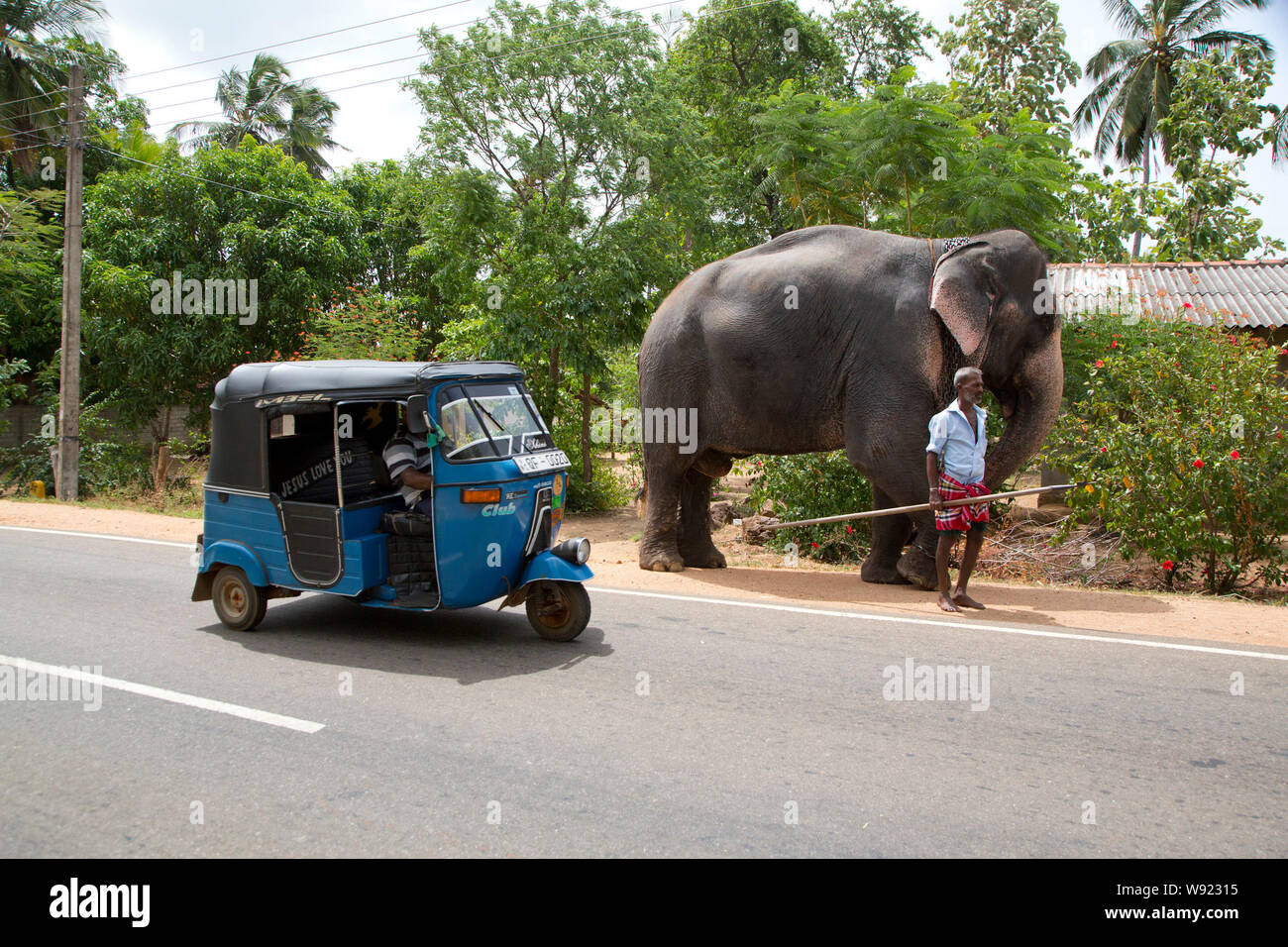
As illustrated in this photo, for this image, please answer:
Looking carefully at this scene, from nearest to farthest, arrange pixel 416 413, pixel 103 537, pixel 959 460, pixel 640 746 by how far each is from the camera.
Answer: pixel 640 746, pixel 416 413, pixel 959 460, pixel 103 537

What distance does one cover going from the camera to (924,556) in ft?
28.1

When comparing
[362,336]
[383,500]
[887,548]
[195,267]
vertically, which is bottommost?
[887,548]

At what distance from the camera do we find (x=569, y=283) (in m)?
14.9

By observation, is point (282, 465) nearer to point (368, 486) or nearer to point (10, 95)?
point (368, 486)

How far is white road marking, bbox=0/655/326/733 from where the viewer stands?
201 inches

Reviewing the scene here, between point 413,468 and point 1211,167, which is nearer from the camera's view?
point 413,468

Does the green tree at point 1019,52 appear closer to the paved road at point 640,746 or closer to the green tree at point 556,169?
the green tree at point 556,169

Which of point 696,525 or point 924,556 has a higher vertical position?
point 696,525

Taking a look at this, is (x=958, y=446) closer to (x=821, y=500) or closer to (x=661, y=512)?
(x=661, y=512)

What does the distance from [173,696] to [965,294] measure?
6.67 metres

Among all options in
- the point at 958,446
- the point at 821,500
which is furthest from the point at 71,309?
the point at 958,446

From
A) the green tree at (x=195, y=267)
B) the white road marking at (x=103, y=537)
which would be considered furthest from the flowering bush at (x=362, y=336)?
the white road marking at (x=103, y=537)

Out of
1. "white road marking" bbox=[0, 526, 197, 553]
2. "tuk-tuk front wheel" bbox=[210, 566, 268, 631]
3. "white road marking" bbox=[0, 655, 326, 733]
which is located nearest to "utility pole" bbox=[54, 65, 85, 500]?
"white road marking" bbox=[0, 526, 197, 553]
